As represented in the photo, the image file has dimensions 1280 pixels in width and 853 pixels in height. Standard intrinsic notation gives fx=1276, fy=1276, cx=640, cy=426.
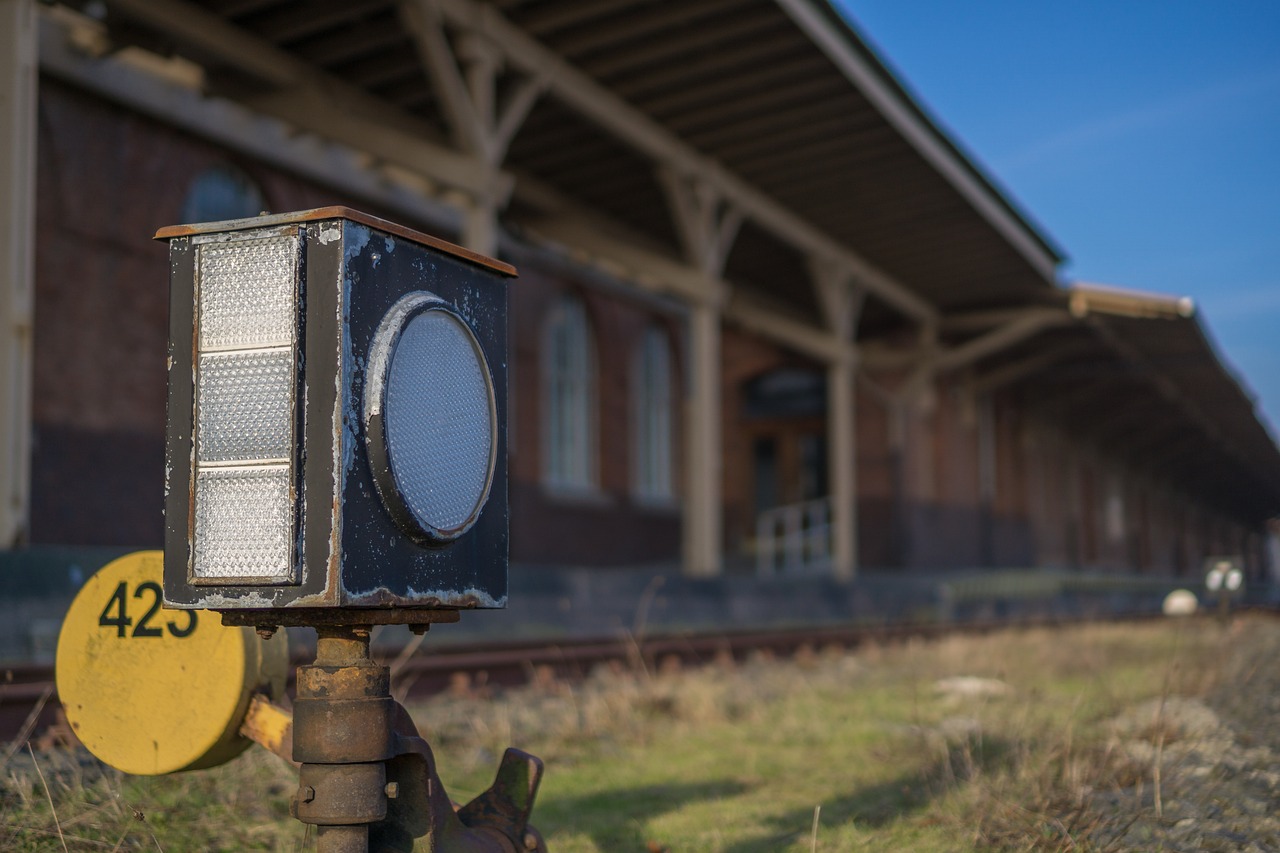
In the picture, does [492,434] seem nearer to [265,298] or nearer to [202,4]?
[265,298]

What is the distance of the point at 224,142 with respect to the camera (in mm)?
11594

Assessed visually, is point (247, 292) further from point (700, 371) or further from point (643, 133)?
point (700, 371)

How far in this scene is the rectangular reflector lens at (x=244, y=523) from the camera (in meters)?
2.01

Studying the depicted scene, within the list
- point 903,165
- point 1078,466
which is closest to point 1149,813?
point 903,165

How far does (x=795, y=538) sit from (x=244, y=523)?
1920 cm

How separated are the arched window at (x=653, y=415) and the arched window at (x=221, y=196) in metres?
7.64

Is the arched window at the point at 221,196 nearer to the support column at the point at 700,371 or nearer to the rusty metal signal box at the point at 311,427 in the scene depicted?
the support column at the point at 700,371

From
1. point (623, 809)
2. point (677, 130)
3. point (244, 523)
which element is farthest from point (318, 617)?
point (677, 130)

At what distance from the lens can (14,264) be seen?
669cm

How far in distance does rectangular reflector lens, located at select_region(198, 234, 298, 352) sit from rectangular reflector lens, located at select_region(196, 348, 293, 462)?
0.03m

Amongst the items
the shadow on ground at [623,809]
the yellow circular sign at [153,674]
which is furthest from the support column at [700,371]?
the yellow circular sign at [153,674]

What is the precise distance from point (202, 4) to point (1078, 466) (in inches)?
1089

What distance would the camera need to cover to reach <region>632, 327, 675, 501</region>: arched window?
19.1m

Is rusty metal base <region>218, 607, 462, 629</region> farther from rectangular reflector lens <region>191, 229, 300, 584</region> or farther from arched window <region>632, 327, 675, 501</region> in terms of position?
arched window <region>632, 327, 675, 501</region>
